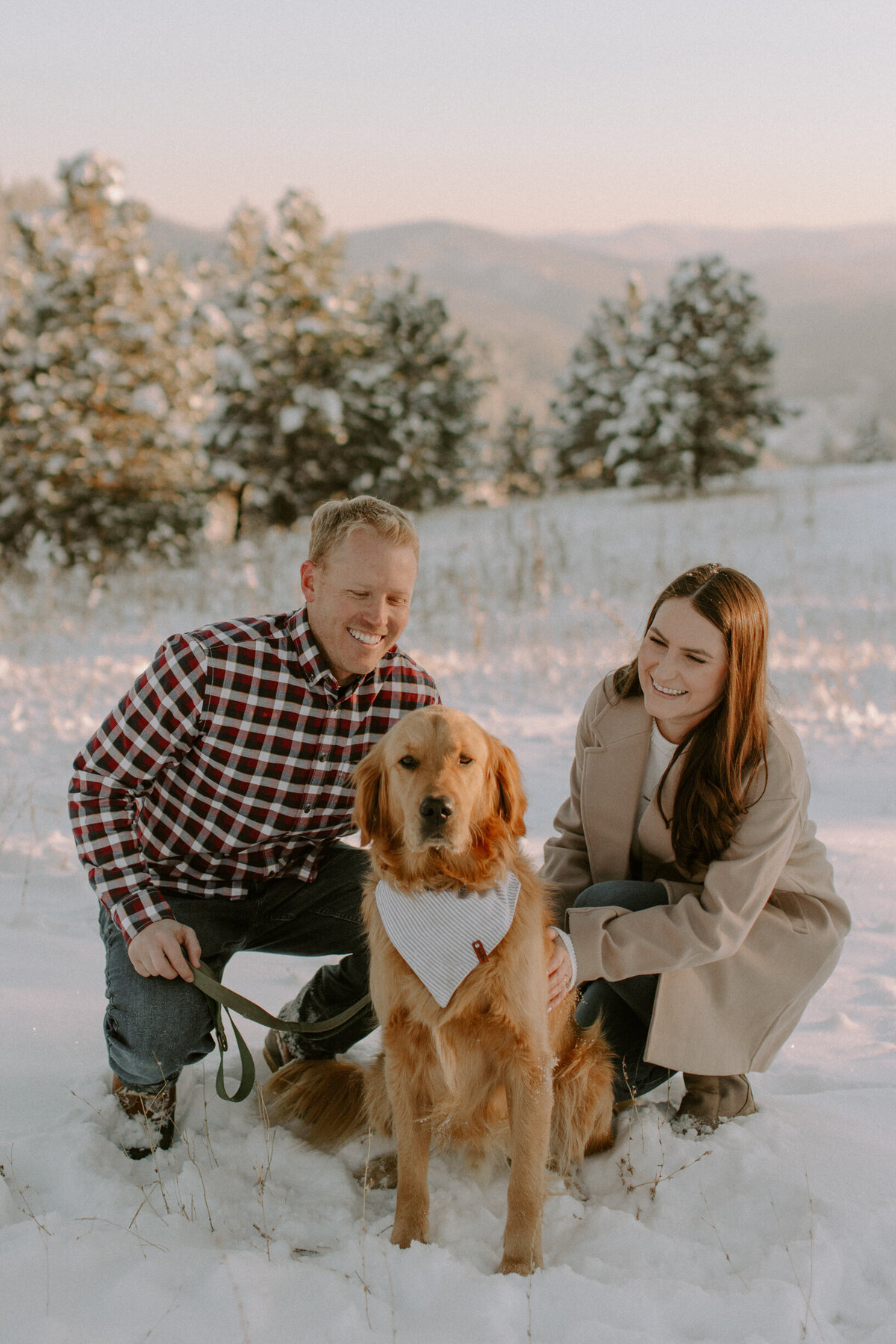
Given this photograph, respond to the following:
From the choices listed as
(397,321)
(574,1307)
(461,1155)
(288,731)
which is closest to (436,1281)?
(574,1307)

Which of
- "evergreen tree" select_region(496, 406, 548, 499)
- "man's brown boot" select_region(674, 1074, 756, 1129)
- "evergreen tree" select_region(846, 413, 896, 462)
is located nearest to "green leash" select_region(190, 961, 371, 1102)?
"man's brown boot" select_region(674, 1074, 756, 1129)

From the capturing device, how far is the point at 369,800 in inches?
82.9

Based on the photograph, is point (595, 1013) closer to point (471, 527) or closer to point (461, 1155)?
point (461, 1155)

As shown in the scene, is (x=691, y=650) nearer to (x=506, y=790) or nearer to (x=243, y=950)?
(x=506, y=790)

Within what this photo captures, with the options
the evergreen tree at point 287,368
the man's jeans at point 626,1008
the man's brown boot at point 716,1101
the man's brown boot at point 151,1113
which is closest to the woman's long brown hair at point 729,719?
the man's jeans at point 626,1008

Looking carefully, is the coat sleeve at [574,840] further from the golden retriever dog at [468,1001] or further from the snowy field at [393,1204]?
the snowy field at [393,1204]

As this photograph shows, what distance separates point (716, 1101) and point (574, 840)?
760mm

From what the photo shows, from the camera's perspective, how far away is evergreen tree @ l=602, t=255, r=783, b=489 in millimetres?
20562

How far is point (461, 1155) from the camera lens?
7.29 ft

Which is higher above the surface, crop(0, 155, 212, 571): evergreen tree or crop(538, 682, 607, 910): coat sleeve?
crop(0, 155, 212, 571): evergreen tree

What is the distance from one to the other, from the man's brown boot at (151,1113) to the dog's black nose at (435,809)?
0.99 metres

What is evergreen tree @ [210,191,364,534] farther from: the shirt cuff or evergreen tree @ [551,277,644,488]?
the shirt cuff

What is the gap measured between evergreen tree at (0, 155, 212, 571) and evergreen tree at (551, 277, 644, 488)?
1360 cm

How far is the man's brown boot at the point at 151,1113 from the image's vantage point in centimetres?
215
